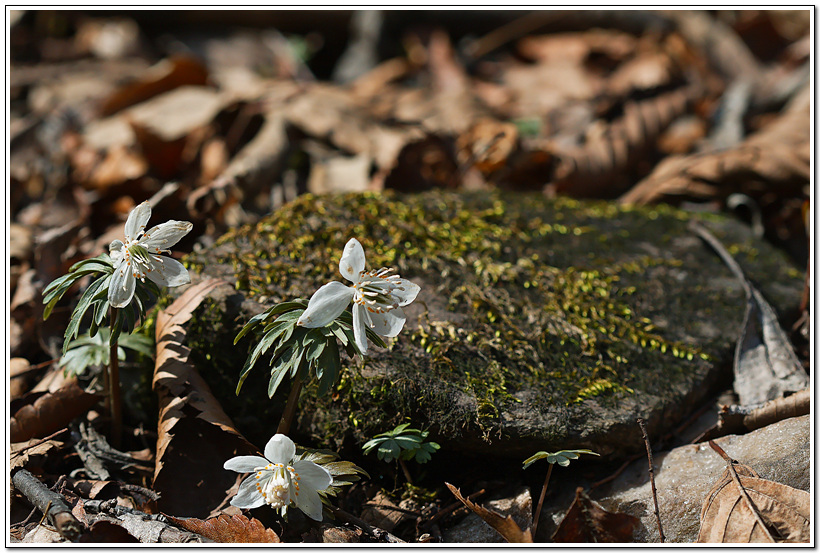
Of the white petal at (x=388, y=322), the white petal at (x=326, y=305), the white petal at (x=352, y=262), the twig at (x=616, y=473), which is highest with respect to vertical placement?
the white petal at (x=352, y=262)

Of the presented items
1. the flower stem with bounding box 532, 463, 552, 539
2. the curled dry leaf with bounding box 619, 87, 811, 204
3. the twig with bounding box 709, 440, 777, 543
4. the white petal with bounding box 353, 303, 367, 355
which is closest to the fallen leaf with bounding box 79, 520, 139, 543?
the white petal with bounding box 353, 303, 367, 355

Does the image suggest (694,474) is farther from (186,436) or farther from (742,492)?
(186,436)

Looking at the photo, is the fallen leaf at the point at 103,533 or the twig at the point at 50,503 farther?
the fallen leaf at the point at 103,533

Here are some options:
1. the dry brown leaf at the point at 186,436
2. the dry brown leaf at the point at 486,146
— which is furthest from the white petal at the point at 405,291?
the dry brown leaf at the point at 486,146

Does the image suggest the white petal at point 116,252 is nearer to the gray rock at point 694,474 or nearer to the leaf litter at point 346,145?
the leaf litter at point 346,145

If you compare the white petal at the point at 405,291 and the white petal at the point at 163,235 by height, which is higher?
the white petal at the point at 163,235

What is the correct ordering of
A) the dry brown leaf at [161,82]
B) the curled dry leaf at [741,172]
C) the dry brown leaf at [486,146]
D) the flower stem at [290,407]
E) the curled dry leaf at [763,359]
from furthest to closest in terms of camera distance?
the dry brown leaf at [161,82], the dry brown leaf at [486,146], the curled dry leaf at [741,172], the curled dry leaf at [763,359], the flower stem at [290,407]
